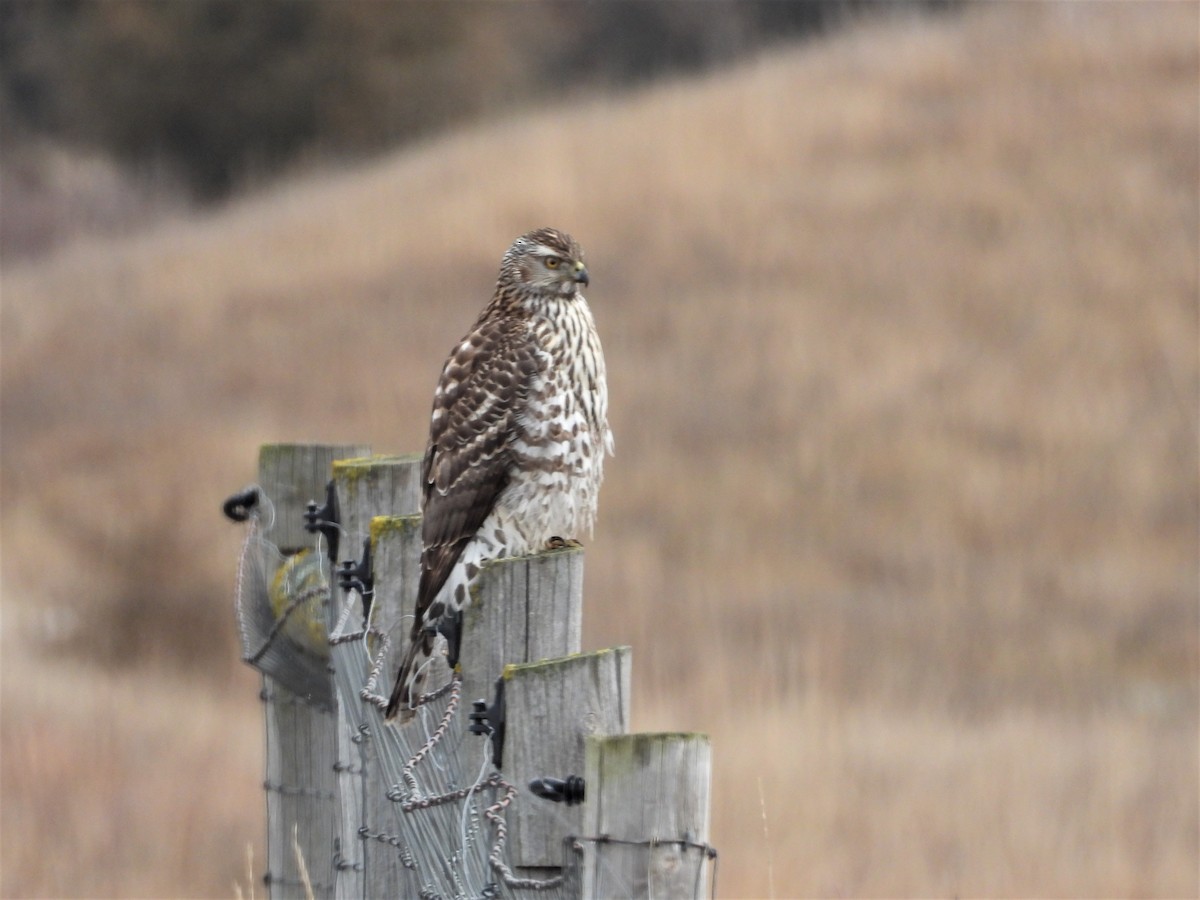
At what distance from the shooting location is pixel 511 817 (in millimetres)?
2566

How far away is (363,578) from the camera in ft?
11.6

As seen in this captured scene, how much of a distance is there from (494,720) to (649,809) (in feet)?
1.17

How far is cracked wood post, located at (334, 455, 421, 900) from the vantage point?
3.46m

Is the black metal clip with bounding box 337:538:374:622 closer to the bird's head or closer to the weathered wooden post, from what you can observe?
the weathered wooden post

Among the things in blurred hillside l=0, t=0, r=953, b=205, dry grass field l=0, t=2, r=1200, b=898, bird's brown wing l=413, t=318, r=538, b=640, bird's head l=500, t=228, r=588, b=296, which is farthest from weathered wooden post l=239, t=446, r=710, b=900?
blurred hillside l=0, t=0, r=953, b=205

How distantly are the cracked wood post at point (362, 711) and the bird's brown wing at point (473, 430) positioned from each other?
544mm

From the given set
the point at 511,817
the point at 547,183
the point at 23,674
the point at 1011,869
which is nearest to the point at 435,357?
the point at 547,183

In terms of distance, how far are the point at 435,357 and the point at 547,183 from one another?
3515mm

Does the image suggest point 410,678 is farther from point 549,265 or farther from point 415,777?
point 549,265

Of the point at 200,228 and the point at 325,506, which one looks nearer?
the point at 325,506

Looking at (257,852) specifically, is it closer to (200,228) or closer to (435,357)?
(435,357)

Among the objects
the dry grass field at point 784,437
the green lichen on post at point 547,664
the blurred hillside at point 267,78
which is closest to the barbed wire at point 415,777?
the green lichen on post at point 547,664

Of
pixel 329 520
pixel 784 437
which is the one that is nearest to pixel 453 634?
pixel 329 520

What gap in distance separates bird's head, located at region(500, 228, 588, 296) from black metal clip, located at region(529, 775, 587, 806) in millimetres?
2528
